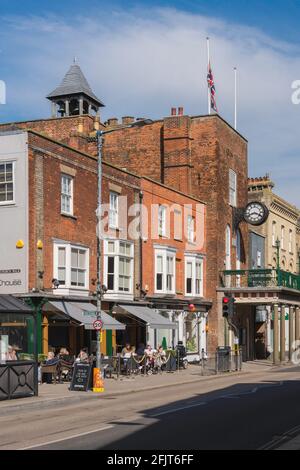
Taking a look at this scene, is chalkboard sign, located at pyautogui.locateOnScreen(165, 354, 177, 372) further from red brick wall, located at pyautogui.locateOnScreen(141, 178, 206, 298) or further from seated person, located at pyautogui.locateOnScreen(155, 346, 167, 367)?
red brick wall, located at pyautogui.locateOnScreen(141, 178, 206, 298)

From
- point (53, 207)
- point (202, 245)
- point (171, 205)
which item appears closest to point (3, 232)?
point (53, 207)

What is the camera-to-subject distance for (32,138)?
31.3 meters

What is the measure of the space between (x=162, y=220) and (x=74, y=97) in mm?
15724

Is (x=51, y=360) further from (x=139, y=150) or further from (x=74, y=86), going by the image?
(x=74, y=86)

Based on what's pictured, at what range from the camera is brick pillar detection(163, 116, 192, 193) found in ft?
161

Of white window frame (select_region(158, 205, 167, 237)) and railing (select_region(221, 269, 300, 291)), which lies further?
railing (select_region(221, 269, 300, 291))

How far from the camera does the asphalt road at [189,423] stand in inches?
513

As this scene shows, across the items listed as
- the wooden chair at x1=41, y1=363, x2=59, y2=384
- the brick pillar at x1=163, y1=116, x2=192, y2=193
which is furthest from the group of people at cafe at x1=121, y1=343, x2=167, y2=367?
the brick pillar at x1=163, y1=116, x2=192, y2=193

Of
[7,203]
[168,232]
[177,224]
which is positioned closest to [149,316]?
[168,232]

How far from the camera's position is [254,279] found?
49.6m

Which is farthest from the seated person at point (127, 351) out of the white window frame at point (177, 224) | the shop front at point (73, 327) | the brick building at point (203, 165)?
the brick building at point (203, 165)

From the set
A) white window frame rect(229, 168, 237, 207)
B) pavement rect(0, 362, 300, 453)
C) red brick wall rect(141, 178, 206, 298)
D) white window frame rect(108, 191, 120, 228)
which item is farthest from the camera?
white window frame rect(229, 168, 237, 207)

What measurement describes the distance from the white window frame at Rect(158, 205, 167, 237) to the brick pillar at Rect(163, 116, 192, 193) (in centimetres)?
610
